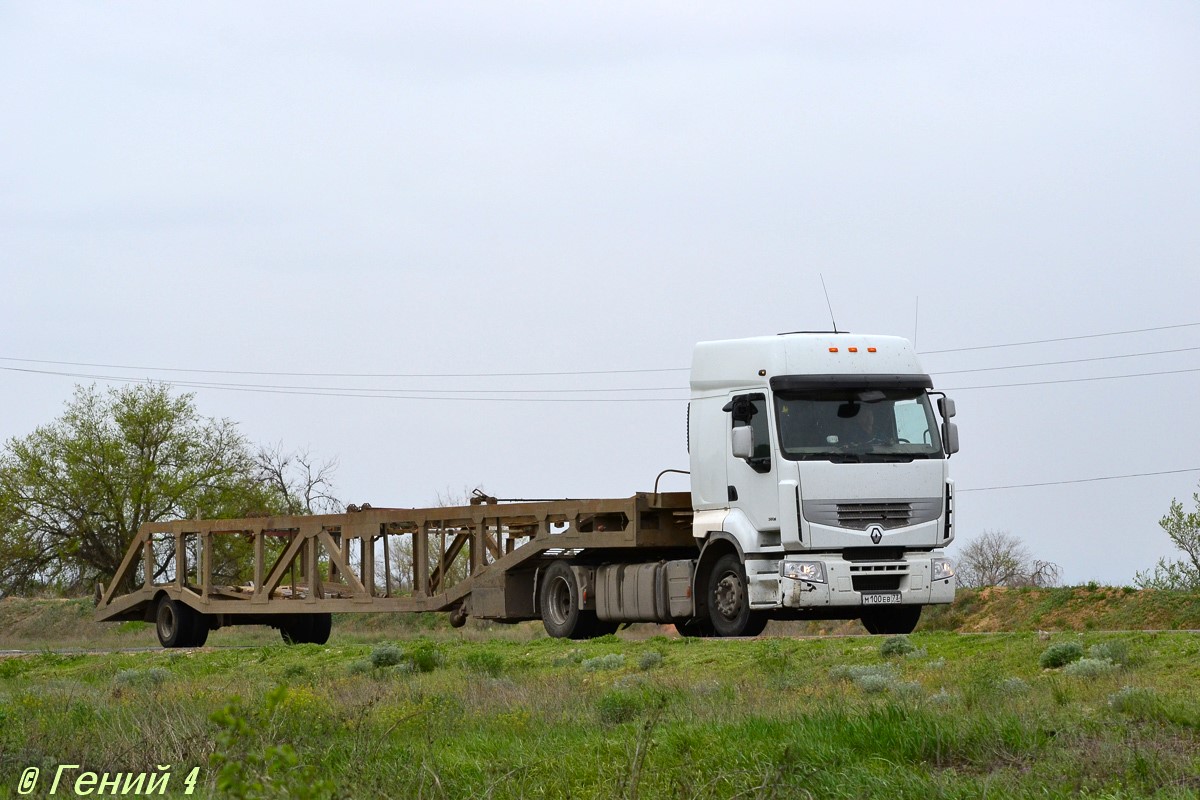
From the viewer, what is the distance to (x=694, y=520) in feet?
60.6

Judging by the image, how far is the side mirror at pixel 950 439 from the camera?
17.2 meters

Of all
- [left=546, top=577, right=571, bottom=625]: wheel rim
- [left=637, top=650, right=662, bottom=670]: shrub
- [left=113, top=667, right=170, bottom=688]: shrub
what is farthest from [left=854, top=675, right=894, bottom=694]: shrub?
[left=546, top=577, right=571, bottom=625]: wheel rim

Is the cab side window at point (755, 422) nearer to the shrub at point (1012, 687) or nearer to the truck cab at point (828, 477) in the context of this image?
the truck cab at point (828, 477)

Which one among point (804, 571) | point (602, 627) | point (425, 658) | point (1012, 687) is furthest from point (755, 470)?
point (1012, 687)

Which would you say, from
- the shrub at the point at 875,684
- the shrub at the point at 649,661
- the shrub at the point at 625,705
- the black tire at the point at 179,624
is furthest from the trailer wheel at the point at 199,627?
the shrub at the point at 875,684

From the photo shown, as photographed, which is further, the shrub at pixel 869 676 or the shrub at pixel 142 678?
the shrub at pixel 142 678

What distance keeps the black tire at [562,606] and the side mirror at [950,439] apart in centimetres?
581

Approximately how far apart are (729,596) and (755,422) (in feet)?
7.85

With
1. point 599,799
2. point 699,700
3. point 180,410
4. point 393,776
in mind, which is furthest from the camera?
point 180,410

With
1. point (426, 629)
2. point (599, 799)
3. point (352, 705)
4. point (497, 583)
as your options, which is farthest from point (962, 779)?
point (426, 629)

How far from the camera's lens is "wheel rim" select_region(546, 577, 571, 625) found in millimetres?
20875

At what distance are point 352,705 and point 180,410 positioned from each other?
149 ft

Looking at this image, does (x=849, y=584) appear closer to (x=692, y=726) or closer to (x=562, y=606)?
(x=562, y=606)

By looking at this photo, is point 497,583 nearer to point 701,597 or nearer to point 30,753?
point 701,597
